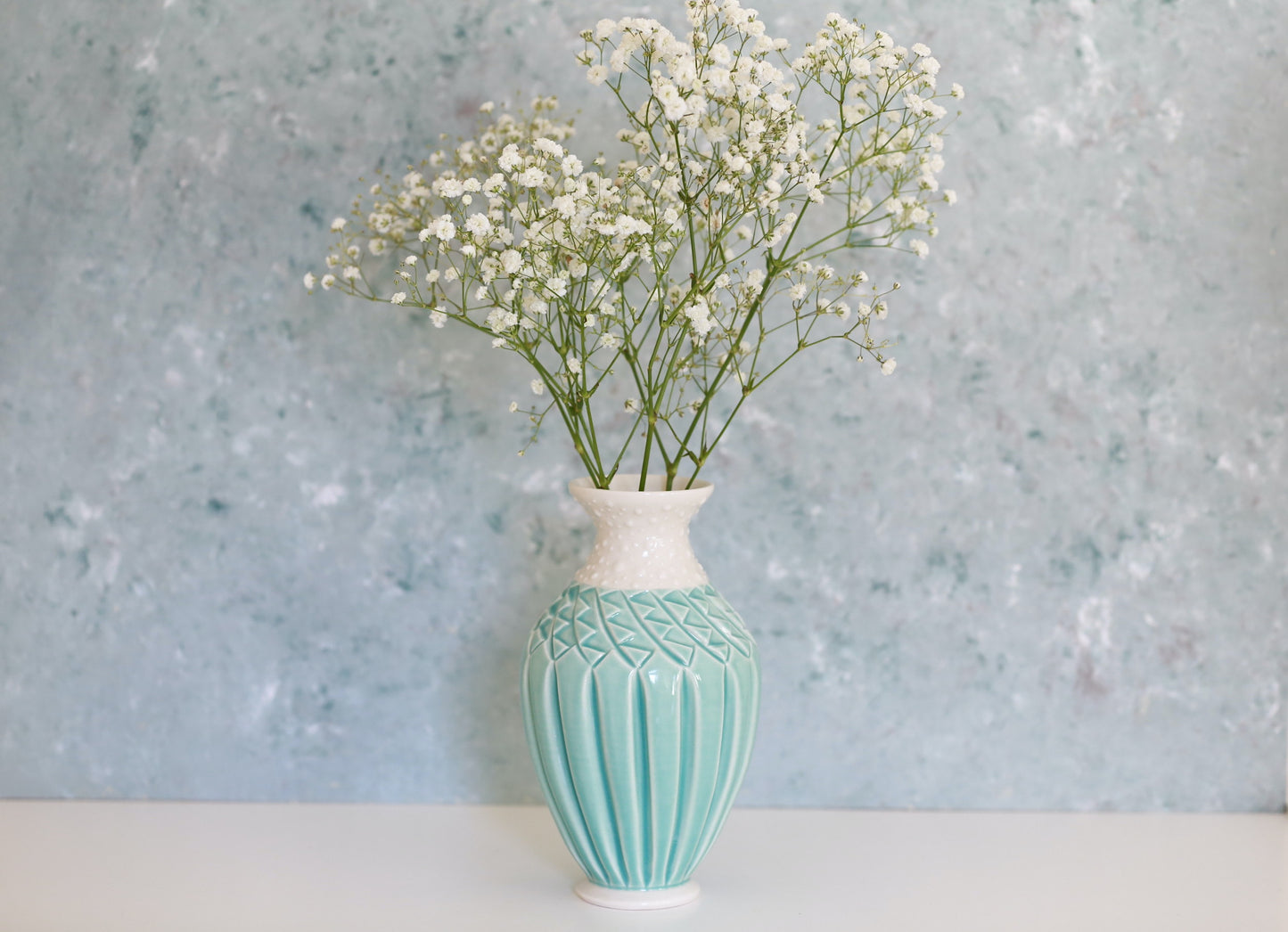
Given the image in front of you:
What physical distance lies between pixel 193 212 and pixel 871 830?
3.73ft

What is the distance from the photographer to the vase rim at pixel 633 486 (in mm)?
1159

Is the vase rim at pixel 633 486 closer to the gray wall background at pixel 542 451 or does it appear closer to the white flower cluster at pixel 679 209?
the white flower cluster at pixel 679 209

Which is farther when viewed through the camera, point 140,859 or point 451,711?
point 451,711

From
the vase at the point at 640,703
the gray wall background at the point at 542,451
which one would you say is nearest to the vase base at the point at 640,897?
the vase at the point at 640,703

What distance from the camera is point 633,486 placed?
1238mm

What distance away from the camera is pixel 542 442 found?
145cm

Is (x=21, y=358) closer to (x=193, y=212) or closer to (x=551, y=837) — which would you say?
(x=193, y=212)

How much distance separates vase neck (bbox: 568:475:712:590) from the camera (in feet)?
3.79

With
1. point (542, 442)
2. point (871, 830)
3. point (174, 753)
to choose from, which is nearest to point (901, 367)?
point (542, 442)

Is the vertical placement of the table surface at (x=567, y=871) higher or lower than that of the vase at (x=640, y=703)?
lower

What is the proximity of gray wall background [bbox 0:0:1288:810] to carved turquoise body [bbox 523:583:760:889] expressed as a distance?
11.9 inches

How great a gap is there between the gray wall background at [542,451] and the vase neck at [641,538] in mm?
266

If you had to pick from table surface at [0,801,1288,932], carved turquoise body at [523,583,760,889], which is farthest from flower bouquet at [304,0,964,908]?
table surface at [0,801,1288,932]

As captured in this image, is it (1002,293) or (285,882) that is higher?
(1002,293)
